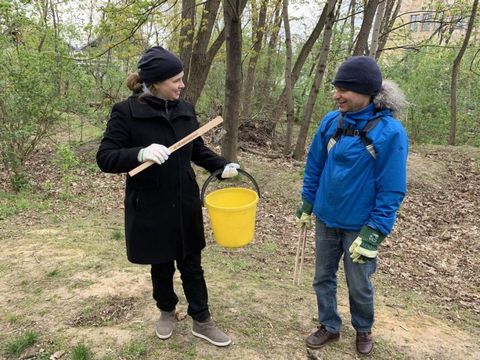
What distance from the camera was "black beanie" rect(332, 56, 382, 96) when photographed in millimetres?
2328

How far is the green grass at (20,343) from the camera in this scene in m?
2.83

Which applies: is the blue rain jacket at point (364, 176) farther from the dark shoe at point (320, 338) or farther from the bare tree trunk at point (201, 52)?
the bare tree trunk at point (201, 52)

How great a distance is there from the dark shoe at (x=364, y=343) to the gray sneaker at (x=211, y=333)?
2.93 feet

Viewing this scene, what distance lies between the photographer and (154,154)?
2.20 metres

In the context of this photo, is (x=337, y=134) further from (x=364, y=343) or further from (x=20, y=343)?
(x=20, y=343)

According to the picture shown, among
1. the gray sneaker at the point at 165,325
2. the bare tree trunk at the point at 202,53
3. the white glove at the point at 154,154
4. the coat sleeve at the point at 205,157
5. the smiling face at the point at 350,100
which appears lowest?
the gray sneaker at the point at 165,325

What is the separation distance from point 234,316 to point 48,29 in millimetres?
7000

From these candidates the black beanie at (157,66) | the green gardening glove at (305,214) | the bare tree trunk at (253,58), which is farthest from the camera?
the bare tree trunk at (253,58)

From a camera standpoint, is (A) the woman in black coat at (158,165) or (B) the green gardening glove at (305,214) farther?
(B) the green gardening glove at (305,214)

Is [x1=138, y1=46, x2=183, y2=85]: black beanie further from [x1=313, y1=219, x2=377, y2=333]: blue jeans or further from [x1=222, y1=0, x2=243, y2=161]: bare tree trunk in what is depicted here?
[x1=222, y1=0, x2=243, y2=161]: bare tree trunk

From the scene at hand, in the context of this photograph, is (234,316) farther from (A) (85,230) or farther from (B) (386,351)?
(A) (85,230)

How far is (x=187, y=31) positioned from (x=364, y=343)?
662cm

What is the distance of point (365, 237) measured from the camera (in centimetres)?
237

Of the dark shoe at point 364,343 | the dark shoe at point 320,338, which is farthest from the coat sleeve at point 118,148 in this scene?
the dark shoe at point 364,343
